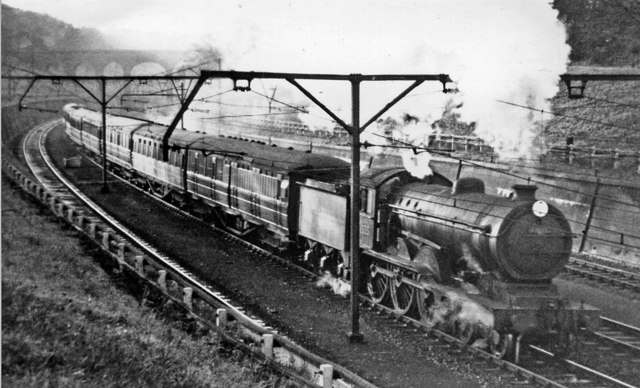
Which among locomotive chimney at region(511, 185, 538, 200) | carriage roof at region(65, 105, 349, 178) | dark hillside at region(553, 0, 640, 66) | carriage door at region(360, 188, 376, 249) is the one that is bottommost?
carriage door at region(360, 188, 376, 249)

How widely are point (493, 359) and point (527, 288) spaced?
1537 millimetres

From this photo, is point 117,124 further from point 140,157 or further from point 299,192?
point 299,192

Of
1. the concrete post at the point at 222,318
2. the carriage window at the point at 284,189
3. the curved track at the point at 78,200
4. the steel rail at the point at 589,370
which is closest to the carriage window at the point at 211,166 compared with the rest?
the curved track at the point at 78,200

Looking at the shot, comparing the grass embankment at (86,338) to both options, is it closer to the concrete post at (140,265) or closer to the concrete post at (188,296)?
the concrete post at (188,296)

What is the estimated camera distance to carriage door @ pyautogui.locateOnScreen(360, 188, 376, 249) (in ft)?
48.7

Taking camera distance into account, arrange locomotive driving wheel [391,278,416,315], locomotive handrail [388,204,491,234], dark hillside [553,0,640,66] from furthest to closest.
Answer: dark hillside [553,0,640,66]
locomotive driving wheel [391,278,416,315]
locomotive handrail [388,204,491,234]

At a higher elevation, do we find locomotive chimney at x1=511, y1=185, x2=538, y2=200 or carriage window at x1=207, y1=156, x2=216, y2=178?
locomotive chimney at x1=511, y1=185, x2=538, y2=200

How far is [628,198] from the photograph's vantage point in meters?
21.6

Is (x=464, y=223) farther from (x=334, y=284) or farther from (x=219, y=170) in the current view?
(x=219, y=170)

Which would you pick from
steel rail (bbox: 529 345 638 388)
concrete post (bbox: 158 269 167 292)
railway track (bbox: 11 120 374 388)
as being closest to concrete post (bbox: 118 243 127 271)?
railway track (bbox: 11 120 374 388)

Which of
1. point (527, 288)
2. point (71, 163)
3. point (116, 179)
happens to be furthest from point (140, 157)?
point (527, 288)

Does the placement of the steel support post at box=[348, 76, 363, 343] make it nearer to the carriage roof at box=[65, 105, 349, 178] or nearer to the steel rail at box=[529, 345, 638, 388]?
the steel rail at box=[529, 345, 638, 388]

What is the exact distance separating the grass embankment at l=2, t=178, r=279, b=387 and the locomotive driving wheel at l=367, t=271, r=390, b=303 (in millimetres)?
4612

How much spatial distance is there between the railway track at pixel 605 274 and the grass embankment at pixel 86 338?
466 inches
